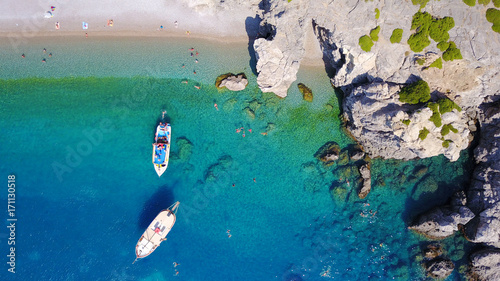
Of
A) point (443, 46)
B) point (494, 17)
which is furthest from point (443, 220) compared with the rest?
point (494, 17)

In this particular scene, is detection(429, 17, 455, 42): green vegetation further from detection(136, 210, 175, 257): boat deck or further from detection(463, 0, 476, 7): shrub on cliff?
detection(136, 210, 175, 257): boat deck

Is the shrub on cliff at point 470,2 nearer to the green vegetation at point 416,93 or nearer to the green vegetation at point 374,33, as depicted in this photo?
the green vegetation at point 416,93

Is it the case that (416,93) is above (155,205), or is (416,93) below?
below

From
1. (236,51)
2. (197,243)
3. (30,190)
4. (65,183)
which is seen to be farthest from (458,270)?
(30,190)

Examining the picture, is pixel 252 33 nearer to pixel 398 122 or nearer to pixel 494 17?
pixel 398 122

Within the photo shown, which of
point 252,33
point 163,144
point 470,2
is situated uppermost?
point 252,33

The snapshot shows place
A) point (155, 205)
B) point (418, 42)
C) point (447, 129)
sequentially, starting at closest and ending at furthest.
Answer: point (418, 42)
point (447, 129)
point (155, 205)

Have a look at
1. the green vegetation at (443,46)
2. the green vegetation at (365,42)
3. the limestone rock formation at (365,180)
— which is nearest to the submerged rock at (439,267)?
the limestone rock formation at (365,180)
